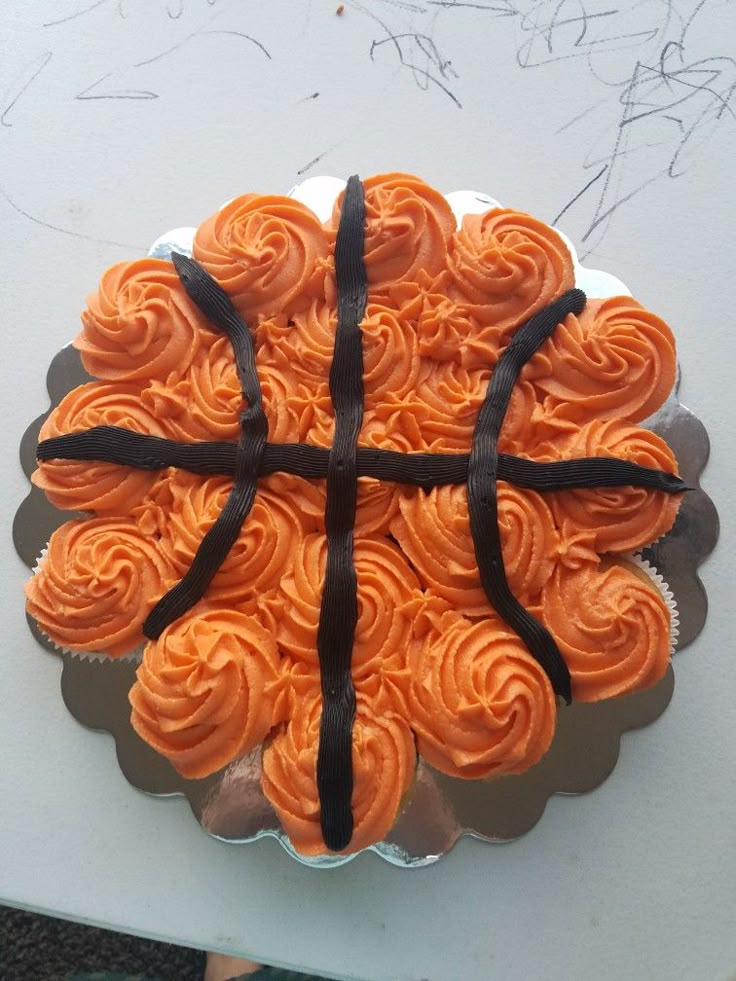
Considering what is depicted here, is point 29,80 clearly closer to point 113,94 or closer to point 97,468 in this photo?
point 113,94

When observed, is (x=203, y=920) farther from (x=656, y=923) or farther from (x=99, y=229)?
(x=99, y=229)

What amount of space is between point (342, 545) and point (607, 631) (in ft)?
1.17

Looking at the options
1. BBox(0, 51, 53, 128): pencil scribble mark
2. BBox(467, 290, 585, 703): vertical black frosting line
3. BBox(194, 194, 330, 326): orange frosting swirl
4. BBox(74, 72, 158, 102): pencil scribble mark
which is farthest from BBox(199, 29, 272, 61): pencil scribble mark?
BBox(467, 290, 585, 703): vertical black frosting line

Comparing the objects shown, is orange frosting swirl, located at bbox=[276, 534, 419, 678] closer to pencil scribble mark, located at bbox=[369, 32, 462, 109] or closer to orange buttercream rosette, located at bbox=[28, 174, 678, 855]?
orange buttercream rosette, located at bbox=[28, 174, 678, 855]

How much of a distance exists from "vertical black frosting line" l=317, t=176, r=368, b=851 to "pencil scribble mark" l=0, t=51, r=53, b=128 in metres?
0.84

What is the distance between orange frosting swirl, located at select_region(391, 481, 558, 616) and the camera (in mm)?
1113

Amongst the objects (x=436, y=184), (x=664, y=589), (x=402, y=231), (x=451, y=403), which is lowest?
(x=664, y=589)

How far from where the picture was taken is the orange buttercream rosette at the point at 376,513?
1090 mm

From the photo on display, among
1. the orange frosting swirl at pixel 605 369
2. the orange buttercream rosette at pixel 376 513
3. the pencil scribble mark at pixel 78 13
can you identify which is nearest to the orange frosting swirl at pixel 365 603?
the orange buttercream rosette at pixel 376 513

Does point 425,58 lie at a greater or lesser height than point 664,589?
greater

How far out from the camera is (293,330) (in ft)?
4.04

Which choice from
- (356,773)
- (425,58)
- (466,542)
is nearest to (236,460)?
(466,542)

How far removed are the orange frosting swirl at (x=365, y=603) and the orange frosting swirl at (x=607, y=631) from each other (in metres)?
0.19

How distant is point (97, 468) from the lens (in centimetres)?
119
